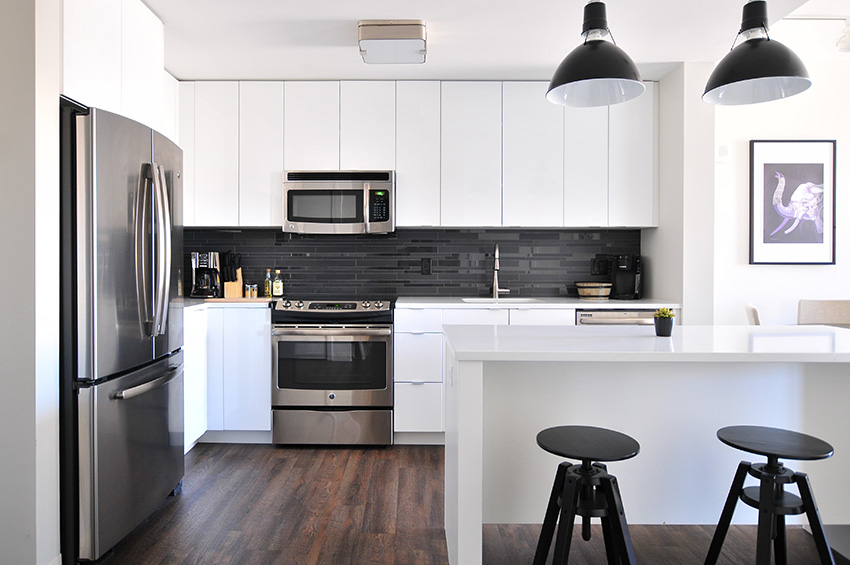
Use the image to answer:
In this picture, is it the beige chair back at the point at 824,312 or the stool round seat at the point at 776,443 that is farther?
the beige chair back at the point at 824,312

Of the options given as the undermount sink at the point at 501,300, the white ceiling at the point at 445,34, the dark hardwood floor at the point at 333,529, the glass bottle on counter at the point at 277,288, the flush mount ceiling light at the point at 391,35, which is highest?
the white ceiling at the point at 445,34

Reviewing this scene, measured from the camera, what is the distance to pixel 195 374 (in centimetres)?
365

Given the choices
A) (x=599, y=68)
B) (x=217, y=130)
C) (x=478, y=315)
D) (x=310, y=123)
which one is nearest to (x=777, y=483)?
(x=599, y=68)

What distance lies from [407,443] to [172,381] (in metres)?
1.67

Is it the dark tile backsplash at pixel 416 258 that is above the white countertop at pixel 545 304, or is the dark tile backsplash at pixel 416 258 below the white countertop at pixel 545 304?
above

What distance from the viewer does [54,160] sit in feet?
6.77

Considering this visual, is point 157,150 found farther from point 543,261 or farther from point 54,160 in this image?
point 543,261

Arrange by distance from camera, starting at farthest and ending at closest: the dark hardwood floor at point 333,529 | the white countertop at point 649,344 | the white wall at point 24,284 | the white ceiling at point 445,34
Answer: the white ceiling at point 445,34 < the dark hardwood floor at point 333,529 < the white wall at point 24,284 < the white countertop at point 649,344

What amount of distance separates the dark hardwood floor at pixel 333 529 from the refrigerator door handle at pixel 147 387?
628 mm

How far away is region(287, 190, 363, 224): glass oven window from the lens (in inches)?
160

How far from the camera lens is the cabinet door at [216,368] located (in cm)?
384

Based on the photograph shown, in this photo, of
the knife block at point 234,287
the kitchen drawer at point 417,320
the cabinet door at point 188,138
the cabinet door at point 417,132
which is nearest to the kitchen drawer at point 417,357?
the kitchen drawer at point 417,320

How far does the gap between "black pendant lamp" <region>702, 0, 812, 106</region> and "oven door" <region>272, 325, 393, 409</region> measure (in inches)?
95.4

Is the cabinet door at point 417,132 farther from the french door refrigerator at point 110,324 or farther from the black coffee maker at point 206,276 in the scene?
the french door refrigerator at point 110,324
